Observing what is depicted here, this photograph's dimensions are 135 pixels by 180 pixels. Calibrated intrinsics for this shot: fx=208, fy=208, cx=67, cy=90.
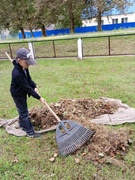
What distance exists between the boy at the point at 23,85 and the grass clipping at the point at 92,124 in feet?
1.24

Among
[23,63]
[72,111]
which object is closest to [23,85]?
[23,63]

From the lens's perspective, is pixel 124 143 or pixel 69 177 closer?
pixel 69 177

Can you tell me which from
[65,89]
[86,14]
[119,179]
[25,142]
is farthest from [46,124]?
[86,14]

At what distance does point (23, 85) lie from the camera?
2.88 meters

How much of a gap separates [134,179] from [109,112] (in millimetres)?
1593

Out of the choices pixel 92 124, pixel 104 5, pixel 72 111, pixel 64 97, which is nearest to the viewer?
pixel 92 124

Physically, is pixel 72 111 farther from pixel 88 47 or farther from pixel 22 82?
pixel 88 47

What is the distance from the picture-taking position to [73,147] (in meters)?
2.73

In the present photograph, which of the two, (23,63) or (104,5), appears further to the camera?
(104,5)

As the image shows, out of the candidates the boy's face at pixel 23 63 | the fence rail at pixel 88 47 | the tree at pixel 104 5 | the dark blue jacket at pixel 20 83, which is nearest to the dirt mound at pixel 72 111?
the dark blue jacket at pixel 20 83

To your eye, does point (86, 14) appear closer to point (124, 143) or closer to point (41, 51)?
point (41, 51)

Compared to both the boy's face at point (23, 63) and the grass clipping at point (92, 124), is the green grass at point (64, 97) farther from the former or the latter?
the boy's face at point (23, 63)

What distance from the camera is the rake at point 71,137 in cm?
274

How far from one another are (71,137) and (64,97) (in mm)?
2117
